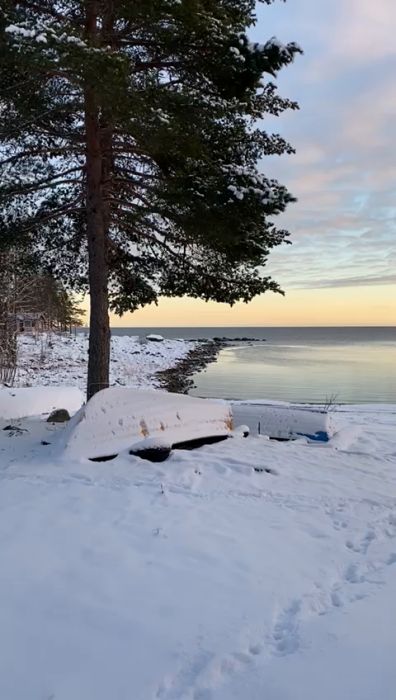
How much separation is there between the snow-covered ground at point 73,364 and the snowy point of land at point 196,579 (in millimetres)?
13706

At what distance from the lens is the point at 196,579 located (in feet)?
12.1

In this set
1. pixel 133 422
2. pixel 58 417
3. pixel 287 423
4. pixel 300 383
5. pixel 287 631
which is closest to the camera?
pixel 287 631

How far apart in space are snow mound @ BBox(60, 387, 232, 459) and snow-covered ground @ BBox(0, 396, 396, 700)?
35 centimetres

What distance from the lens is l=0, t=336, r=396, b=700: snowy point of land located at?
271cm

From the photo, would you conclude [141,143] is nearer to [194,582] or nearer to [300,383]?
[194,582]

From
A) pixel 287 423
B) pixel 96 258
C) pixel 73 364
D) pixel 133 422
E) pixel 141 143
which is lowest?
pixel 73 364

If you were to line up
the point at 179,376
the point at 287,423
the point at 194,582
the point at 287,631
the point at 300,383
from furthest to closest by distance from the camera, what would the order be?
the point at 179,376, the point at 300,383, the point at 287,423, the point at 194,582, the point at 287,631

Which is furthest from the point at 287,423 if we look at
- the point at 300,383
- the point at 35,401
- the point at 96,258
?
the point at 300,383

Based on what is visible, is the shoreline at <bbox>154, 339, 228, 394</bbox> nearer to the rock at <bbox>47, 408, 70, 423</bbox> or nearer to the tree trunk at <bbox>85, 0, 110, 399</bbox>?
the rock at <bbox>47, 408, 70, 423</bbox>

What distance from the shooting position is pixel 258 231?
27.1 ft

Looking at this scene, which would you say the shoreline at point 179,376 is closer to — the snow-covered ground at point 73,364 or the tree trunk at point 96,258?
the snow-covered ground at point 73,364

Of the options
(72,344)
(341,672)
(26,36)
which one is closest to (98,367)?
(26,36)

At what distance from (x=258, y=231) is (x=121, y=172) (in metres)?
3.39

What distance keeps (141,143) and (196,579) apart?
670cm
